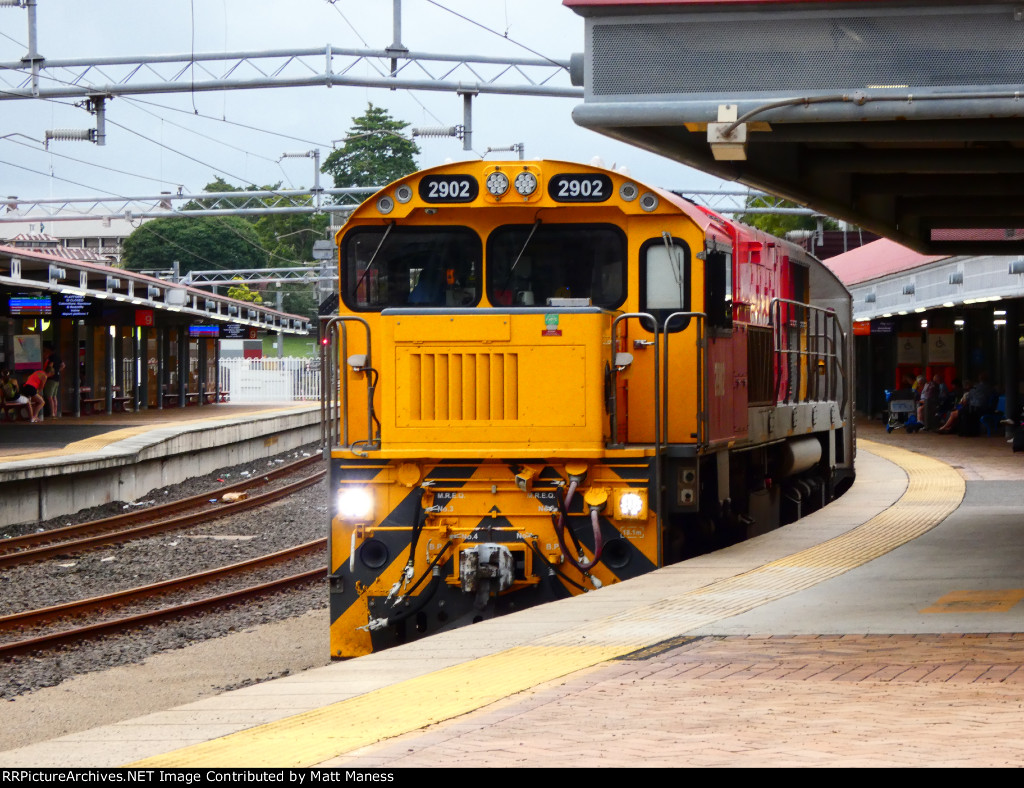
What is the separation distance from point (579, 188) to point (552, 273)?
641 mm

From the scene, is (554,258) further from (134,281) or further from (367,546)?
(134,281)

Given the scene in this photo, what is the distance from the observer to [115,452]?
21828 millimetres

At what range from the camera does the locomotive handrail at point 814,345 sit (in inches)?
486

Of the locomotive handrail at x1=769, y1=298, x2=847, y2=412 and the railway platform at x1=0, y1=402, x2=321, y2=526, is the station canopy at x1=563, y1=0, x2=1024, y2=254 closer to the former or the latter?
the locomotive handrail at x1=769, y1=298, x2=847, y2=412

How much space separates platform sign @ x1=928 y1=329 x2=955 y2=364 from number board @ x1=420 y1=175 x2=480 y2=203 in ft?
75.3

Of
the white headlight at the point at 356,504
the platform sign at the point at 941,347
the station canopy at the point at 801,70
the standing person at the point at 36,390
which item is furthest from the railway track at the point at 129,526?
the platform sign at the point at 941,347

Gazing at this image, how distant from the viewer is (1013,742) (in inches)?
187

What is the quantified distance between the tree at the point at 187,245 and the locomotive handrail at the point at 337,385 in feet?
250

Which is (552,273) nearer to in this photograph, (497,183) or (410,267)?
(497,183)

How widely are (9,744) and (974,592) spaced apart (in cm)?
639

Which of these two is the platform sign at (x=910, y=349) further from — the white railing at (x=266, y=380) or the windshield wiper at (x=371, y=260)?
the white railing at (x=266, y=380)

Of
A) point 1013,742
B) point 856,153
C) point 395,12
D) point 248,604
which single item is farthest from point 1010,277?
point 1013,742

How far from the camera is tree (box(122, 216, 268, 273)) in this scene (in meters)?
84.4

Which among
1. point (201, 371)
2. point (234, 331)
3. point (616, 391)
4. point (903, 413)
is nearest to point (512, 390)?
point (616, 391)
